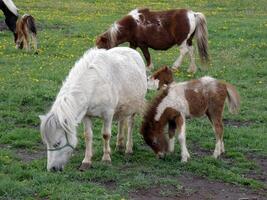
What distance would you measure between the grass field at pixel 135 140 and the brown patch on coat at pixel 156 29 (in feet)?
3.25

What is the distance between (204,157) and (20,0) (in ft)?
76.6

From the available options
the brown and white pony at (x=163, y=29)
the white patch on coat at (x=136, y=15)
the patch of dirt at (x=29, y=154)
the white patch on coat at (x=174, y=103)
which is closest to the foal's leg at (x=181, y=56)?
the brown and white pony at (x=163, y=29)

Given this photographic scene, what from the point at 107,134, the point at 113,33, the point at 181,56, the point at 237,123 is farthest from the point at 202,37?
the point at 107,134

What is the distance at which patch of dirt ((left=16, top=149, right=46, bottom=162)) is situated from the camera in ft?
30.7

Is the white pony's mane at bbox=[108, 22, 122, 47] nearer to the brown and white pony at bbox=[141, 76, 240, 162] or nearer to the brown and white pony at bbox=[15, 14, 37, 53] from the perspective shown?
the brown and white pony at bbox=[15, 14, 37, 53]

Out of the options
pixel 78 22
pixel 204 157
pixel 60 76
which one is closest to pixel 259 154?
pixel 204 157

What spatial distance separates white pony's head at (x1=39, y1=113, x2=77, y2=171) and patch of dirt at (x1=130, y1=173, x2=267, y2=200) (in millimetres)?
1021

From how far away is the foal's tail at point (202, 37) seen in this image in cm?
1589

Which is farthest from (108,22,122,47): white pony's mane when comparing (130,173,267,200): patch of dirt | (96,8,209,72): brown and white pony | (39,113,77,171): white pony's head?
(39,113,77,171): white pony's head

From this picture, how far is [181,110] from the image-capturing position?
377 inches

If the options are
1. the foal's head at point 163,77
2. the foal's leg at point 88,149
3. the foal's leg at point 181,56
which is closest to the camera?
the foal's leg at point 88,149

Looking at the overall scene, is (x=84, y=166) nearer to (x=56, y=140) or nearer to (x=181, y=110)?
(x=56, y=140)

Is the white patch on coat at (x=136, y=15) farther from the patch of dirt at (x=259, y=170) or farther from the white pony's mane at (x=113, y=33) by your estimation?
the patch of dirt at (x=259, y=170)

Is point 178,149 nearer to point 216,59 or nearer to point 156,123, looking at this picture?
point 156,123
